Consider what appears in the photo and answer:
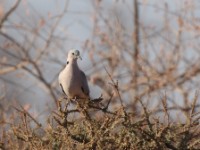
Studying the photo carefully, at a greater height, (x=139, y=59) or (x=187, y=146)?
(x=139, y=59)

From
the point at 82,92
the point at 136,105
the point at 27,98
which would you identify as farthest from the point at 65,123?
the point at 27,98

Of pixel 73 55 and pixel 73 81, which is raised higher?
pixel 73 55

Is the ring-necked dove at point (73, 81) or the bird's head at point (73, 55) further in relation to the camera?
the bird's head at point (73, 55)

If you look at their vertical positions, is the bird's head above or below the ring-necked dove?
above

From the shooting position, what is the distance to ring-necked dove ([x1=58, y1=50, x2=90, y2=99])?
634 centimetres

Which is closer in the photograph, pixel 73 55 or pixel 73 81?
pixel 73 81

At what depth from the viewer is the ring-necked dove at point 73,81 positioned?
6.34 m

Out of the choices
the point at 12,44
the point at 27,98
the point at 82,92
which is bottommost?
the point at 82,92

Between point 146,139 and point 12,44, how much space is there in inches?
388

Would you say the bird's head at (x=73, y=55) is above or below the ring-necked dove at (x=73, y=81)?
above

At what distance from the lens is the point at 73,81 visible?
21.1ft

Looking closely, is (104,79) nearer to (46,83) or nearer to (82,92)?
(46,83)

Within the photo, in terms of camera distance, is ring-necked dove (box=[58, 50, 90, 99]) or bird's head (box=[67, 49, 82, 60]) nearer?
ring-necked dove (box=[58, 50, 90, 99])

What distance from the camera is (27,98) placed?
24.9 m
